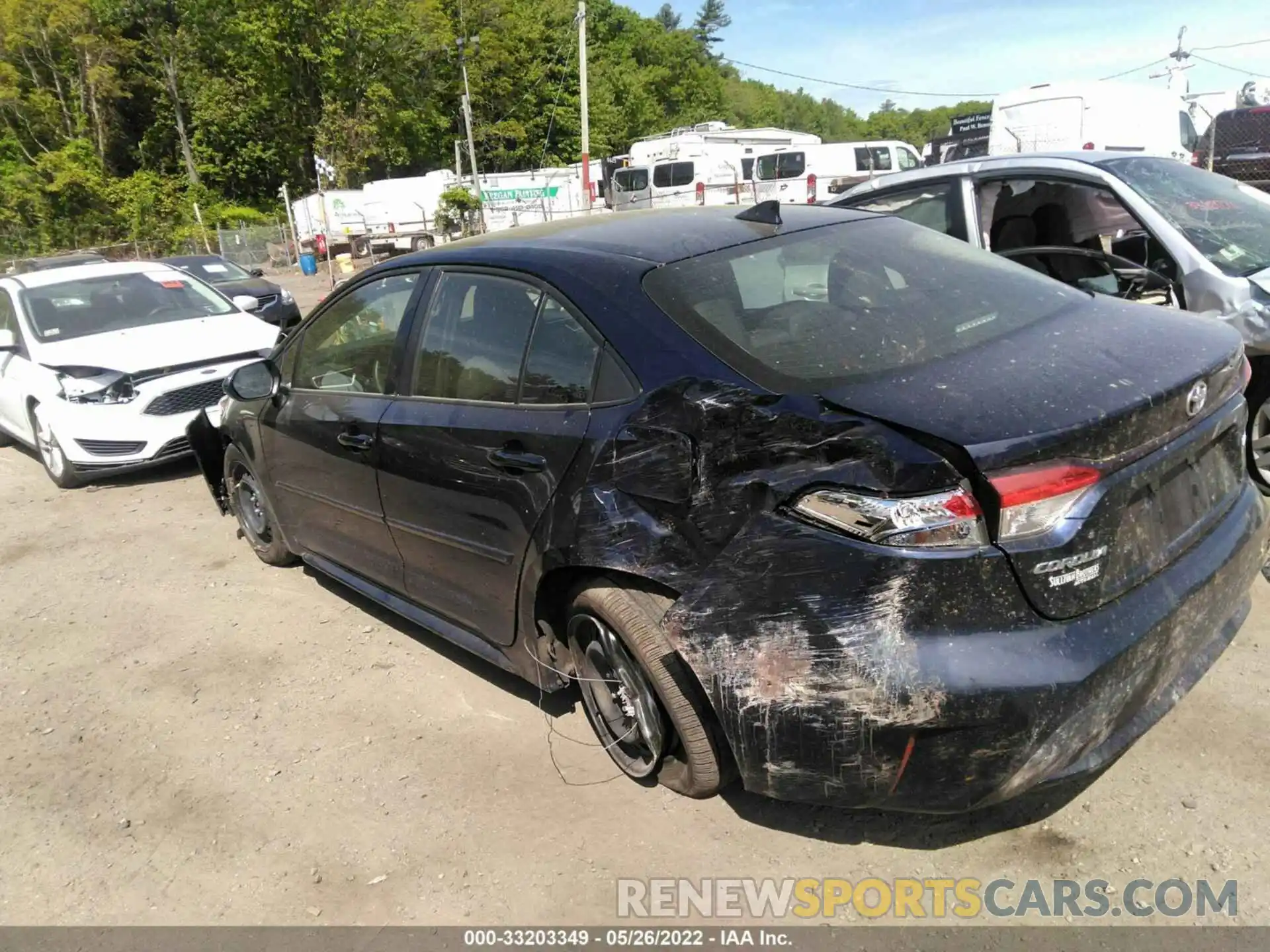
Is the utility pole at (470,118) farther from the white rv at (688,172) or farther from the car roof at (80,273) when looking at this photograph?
the car roof at (80,273)

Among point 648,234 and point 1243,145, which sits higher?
point 1243,145

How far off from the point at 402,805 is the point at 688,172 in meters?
25.6

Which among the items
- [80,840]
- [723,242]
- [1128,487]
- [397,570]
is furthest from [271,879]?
[1128,487]

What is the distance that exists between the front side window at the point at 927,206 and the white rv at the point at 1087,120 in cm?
1355

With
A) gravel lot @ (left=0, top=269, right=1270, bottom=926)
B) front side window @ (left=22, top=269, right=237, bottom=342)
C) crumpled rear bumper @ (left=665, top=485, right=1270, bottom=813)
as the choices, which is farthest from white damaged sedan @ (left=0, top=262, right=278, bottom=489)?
crumpled rear bumper @ (left=665, top=485, right=1270, bottom=813)

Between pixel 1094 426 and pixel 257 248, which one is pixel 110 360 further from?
pixel 257 248

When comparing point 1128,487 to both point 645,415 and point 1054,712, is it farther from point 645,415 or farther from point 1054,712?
point 645,415

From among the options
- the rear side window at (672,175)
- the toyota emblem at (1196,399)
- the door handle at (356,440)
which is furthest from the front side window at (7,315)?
the rear side window at (672,175)

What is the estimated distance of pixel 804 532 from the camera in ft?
7.00

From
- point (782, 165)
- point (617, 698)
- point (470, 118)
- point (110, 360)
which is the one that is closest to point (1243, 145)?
point (782, 165)

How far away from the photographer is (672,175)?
26500 millimetres

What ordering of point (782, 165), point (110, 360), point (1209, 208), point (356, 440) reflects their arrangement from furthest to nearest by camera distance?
point (782, 165)
point (110, 360)
point (1209, 208)
point (356, 440)

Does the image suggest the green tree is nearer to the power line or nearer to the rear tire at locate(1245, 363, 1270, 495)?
the power line

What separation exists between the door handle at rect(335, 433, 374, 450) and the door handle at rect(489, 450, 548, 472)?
79 centimetres
